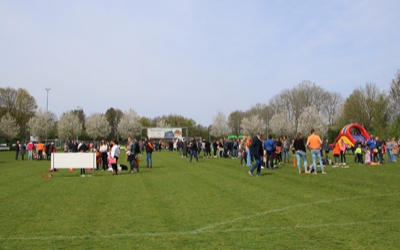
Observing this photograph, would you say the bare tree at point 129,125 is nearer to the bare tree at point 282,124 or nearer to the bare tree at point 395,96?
the bare tree at point 282,124

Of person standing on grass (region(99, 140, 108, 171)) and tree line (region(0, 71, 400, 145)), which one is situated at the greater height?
tree line (region(0, 71, 400, 145))

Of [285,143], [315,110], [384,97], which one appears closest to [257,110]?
[315,110]

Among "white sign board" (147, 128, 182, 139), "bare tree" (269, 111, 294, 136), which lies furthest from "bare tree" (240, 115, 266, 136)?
"white sign board" (147, 128, 182, 139)

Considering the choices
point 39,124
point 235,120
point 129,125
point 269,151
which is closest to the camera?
point 269,151

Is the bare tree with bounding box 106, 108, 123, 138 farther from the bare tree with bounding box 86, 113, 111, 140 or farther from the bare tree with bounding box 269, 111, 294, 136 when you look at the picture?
the bare tree with bounding box 269, 111, 294, 136

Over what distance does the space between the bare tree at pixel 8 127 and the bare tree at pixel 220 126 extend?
148 feet

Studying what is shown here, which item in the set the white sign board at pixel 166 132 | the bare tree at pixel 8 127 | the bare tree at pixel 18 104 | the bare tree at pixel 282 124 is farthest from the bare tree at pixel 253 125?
the bare tree at pixel 8 127

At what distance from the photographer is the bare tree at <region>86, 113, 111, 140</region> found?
9550cm

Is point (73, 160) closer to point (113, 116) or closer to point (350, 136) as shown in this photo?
point (350, 136)

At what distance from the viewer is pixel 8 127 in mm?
75000

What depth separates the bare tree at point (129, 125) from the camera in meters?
101

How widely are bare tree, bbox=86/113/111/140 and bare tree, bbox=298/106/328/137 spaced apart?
47.4 metres

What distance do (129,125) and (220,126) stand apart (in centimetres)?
2253

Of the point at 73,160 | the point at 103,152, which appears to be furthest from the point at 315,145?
the point at 103,152
